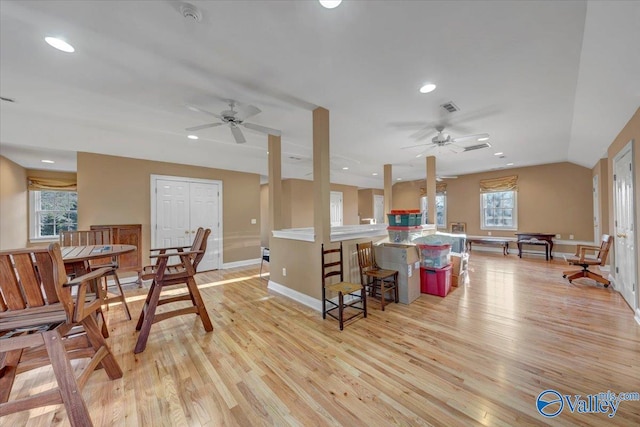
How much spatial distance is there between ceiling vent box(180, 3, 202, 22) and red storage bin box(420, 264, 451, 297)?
3927 millimetres

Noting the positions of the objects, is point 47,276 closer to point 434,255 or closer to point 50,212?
point 434,255

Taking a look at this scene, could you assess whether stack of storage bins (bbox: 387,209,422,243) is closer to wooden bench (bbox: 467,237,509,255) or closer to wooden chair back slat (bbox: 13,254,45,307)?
wooden chair back slat (bbox: 13,254,45,307)

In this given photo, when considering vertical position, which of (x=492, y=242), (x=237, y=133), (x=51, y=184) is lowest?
(x=492, y=242)

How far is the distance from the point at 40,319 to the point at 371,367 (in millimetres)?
2277

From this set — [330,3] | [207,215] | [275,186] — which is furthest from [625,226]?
[207,215]

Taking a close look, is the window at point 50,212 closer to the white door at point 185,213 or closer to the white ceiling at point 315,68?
the white ceiling at point 315,68

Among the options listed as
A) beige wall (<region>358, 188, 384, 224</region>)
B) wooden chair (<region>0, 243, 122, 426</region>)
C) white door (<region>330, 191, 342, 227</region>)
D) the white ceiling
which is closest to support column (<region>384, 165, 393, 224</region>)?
the white ceiling

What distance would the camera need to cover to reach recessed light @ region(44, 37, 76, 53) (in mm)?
1843

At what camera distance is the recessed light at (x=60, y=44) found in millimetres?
1843

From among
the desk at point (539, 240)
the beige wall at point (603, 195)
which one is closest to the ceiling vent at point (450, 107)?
the beige wall at point (603, 195)

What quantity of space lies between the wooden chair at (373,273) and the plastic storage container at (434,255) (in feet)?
2.21

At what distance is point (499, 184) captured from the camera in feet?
24.4

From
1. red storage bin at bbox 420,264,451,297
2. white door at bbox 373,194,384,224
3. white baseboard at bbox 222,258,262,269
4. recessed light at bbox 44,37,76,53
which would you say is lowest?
white baseboard at bbox 222,258,262,269

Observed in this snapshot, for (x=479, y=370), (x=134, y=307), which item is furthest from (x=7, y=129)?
(x=479, y=370)
